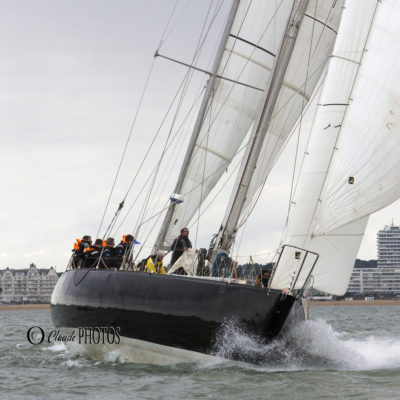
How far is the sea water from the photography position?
1045cm

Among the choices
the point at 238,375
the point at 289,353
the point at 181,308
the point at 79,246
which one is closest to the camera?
the point at 238,375

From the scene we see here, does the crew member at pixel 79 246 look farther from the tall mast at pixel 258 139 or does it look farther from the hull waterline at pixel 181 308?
the tall mast at pixel 258 139

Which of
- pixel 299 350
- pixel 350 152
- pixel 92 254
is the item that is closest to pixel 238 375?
pixel 299 350

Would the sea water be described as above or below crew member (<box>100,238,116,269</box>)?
below

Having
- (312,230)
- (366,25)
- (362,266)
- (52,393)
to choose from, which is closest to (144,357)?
(52,393)

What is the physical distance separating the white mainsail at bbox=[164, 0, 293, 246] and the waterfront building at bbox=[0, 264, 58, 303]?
14778cm

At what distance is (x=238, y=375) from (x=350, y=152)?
378 cm

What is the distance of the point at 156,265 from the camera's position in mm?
14047

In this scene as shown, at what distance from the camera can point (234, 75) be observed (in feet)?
59.6

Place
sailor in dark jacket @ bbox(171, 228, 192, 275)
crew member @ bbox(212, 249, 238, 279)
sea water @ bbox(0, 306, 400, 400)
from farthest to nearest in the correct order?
sailor in dark jacket @ bbox(171, 228, 192, 275), crew member @ bbox(212, 249, 238, 279), sea water @ bbox(0, 306, 400, 400)

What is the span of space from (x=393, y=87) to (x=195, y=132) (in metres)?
6.14

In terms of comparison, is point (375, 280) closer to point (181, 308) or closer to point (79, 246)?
point (79, 246)

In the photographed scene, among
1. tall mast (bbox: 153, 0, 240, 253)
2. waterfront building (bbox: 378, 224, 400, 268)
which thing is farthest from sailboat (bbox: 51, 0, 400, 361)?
waterfront building (bbox: 378, 224, 400, 268)

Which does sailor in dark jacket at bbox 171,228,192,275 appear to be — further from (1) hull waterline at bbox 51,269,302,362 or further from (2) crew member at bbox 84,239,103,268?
(2) crew member at bbox 84,239,103,268
